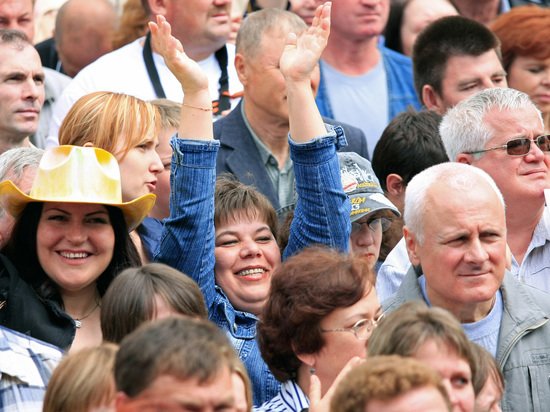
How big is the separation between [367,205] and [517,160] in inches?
31.1

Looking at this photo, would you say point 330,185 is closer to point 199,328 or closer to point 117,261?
point 117,261

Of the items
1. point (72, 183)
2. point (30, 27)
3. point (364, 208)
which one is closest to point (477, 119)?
point (364, 208)

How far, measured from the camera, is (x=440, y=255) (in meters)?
4.26

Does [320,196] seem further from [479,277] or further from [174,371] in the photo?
[174,371]

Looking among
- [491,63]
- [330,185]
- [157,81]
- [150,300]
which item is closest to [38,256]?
[150,300]

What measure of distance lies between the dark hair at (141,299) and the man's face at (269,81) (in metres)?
2.13

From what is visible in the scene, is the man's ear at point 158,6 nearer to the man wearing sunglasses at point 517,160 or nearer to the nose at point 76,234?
the man wearing sunglasses at point 517,160

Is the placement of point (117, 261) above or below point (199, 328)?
below

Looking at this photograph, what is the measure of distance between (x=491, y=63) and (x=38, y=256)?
3.40 meters

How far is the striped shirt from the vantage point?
3.74 meters

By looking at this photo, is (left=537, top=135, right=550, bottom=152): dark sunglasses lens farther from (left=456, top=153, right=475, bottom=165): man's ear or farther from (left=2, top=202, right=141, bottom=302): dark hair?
(left=2, top=202, right=141, bottom=302): dark hair

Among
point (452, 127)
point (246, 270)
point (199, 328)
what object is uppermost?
point (199, 328)

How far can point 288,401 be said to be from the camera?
3783 mm

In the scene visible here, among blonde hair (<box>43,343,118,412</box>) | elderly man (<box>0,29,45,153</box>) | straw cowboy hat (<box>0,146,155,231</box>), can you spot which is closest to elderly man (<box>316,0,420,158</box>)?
elderly man (<box>0,29,45,153</box>)
